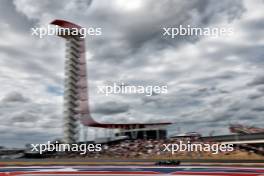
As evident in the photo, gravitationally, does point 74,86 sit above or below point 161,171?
above

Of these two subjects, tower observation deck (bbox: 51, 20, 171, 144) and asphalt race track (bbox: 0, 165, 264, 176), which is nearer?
asphalt race track (bbox: 0, 165, 264, 176)

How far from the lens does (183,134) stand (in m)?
117

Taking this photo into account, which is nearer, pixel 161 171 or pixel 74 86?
pixel 161 171

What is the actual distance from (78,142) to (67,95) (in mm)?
14499

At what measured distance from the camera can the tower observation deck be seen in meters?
107

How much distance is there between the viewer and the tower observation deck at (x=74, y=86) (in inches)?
4225

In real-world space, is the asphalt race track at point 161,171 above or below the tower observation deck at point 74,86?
below

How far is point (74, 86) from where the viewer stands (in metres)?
109

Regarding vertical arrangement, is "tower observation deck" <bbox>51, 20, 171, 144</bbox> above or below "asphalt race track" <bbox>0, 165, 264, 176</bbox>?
above

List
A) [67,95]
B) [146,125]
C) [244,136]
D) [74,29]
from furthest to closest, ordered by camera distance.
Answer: [146,125] < [74,29] < [67,95] < [244,136]

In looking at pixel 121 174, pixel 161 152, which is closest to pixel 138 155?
pixel 161 152

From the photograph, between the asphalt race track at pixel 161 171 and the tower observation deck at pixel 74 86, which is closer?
the asphalt race track at pixel 161 171

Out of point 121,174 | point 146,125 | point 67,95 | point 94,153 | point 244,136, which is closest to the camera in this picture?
point 121,174

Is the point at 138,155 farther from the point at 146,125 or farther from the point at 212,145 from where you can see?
the point at 146,125
